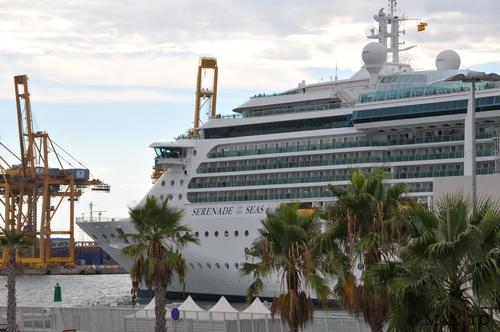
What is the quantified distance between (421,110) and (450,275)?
39.0m

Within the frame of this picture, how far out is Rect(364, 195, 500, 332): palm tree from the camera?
18.9 meters

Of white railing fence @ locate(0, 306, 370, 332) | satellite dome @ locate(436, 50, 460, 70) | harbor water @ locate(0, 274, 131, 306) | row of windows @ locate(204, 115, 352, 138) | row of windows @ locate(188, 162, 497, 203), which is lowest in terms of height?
harbor water @ locate(0, 274, 131, 306)

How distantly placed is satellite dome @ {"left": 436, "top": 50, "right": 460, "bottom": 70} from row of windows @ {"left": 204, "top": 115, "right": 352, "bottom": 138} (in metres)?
6.04

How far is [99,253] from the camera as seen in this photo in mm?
194625

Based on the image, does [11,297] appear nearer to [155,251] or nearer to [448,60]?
[155,251]

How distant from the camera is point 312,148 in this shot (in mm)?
61938

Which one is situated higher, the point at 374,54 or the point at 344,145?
the point at 374,54

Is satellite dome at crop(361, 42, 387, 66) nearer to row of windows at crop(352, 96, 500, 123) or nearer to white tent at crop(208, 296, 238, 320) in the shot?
row of windows at crop(352, 96, 500, 123)

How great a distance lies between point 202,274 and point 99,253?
437 feet

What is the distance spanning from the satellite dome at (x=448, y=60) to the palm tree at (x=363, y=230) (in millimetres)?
37021

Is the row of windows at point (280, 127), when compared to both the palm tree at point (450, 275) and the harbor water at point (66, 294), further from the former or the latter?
the palm tree at point (450, 275)

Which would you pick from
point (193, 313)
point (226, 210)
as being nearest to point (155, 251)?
point (193, 313)

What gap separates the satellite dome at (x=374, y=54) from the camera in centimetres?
6328

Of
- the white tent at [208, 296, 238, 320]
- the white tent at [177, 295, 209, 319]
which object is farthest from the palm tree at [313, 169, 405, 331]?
the white tent at [177, 295, 209, 319]
